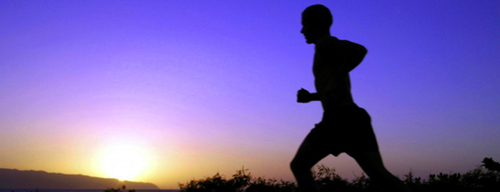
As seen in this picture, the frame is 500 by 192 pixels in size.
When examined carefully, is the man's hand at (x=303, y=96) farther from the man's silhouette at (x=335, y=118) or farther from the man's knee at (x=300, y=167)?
the man's knee at (x=300, y=167)

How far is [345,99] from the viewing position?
Answer: 2.83 meters

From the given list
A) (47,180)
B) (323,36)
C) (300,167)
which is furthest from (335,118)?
(47,180)

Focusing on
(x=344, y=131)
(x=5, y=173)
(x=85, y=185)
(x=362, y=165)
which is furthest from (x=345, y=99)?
(x=85, y=185)

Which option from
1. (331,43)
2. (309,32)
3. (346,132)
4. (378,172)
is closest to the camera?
(378,172)

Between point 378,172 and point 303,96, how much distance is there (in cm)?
96

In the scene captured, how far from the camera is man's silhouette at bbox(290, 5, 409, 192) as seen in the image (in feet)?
8.73

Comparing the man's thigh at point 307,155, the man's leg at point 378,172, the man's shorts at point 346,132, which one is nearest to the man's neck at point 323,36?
the man's shorts at point 346,132

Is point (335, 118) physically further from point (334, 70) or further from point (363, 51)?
point (363, 51)

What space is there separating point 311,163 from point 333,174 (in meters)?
3.36

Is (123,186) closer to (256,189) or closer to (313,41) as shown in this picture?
(256,189)

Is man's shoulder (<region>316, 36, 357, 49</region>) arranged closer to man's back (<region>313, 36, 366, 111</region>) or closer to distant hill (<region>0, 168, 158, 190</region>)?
man's back (<region>313, 36, 366, 111</region>)

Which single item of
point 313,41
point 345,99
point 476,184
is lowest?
point 476,184

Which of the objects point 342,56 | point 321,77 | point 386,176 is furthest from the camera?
point 321,77

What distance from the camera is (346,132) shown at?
274 cm
